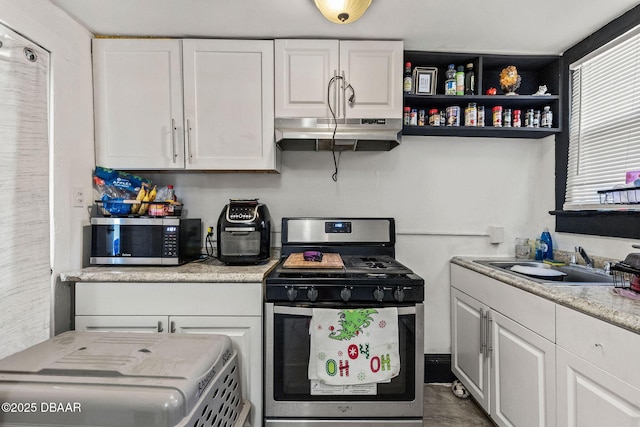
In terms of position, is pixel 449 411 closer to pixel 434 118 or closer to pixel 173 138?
pixel 434 118

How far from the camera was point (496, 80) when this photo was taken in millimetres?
2152

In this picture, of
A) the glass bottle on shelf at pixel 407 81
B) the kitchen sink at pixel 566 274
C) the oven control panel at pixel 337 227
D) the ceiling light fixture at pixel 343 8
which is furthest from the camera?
the oven control panel at pixel 337 227

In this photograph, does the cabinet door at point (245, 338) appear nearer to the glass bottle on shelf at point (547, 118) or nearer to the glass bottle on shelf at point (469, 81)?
the glass bottle on shelf at point (469, 81)

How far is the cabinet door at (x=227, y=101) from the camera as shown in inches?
72.0

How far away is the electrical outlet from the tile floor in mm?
2250

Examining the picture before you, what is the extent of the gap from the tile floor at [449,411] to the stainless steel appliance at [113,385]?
50.0 inches

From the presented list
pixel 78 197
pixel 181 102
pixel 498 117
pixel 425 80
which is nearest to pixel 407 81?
pixel 425 80

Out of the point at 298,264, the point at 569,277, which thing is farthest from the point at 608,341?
the point at 298,264

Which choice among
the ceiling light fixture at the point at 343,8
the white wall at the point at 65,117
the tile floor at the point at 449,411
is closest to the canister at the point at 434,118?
the ceiling light fixture at the point at 343,8

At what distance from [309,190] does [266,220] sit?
0.47 metres

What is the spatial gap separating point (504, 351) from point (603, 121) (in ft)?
4.59

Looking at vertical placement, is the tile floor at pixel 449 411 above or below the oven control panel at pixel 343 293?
below

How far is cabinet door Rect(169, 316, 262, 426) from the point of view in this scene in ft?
4.92

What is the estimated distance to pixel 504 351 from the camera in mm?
1549
